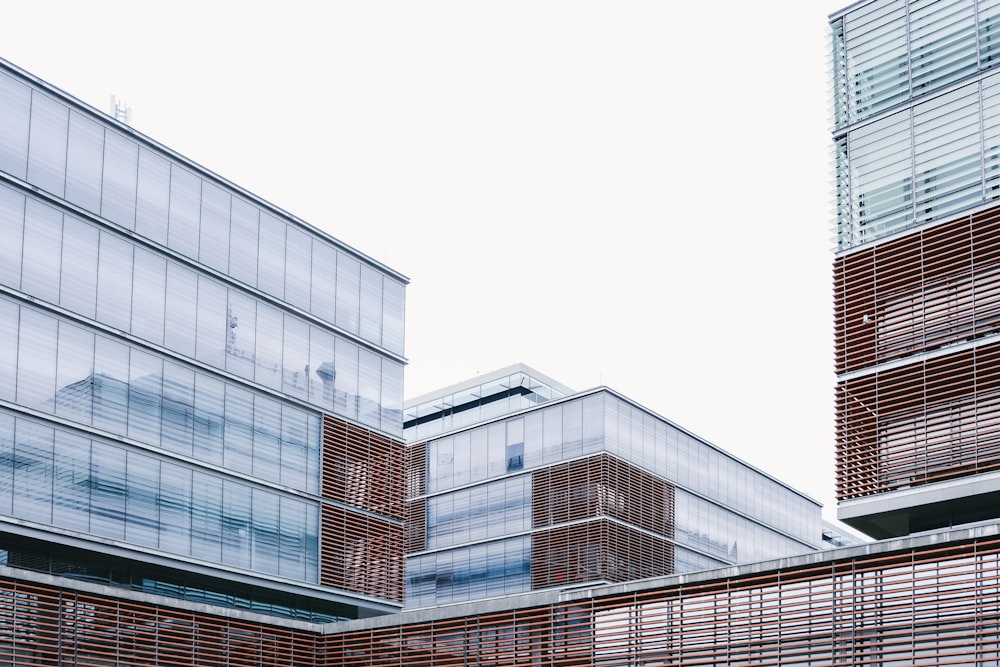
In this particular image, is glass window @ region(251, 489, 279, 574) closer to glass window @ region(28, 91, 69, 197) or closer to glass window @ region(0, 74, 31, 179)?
glass window @ region(28, 91, 69, 197)

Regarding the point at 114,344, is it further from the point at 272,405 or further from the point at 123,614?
the point at 123,614

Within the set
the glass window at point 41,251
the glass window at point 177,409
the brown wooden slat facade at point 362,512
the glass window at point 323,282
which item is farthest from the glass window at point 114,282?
the brown wooden slat facade at point 362,512

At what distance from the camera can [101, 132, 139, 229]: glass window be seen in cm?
4188

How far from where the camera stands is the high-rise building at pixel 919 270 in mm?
33281

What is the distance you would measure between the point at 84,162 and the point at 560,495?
29.7 m

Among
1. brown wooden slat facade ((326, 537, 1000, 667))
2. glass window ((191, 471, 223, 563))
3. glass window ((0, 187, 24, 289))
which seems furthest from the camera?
glass window ((191, 471, 223, 563))

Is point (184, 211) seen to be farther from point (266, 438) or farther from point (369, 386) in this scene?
point (369, 386)

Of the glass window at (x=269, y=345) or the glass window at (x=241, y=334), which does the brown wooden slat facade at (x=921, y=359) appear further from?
the glass window at (x=241, y=334)

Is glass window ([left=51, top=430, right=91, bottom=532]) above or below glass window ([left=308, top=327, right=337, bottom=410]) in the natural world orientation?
below

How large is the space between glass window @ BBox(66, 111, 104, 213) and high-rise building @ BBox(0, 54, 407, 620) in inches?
2.7

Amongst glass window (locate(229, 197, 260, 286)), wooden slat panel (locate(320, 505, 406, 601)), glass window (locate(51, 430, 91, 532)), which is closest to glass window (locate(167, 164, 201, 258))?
glass window (locate(229, 197, 260, 286))

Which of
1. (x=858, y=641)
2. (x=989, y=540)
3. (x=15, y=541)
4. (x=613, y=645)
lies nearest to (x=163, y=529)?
(x=15, y=541)

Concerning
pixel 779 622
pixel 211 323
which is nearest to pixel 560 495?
pixel 211 323

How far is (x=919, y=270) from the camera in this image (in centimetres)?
3512
